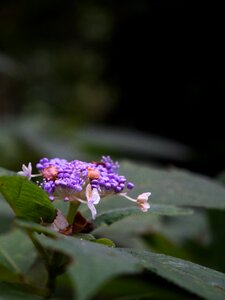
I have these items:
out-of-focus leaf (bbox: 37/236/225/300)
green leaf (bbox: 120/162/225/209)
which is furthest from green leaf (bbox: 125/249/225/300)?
green leaf (bbox: 120/162/225/209)

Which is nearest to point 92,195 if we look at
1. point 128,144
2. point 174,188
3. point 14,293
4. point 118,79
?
point 14,293

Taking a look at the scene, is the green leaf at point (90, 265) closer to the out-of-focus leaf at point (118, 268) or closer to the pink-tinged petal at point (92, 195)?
the out-of-focus leaf at point (118, 268)

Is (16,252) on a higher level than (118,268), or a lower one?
higher

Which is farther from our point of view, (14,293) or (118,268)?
(14,293)

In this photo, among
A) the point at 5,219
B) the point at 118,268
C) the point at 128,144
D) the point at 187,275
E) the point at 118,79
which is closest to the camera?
the point at 118,268

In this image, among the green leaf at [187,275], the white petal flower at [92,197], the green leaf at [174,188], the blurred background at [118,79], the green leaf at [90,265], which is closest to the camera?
the green leaf at [90,265]

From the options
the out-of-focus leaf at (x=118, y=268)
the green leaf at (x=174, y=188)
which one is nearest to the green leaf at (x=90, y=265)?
the out-of-focus leaf at (x=118, y=268)

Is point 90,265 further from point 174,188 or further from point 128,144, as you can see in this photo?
point 128,144
